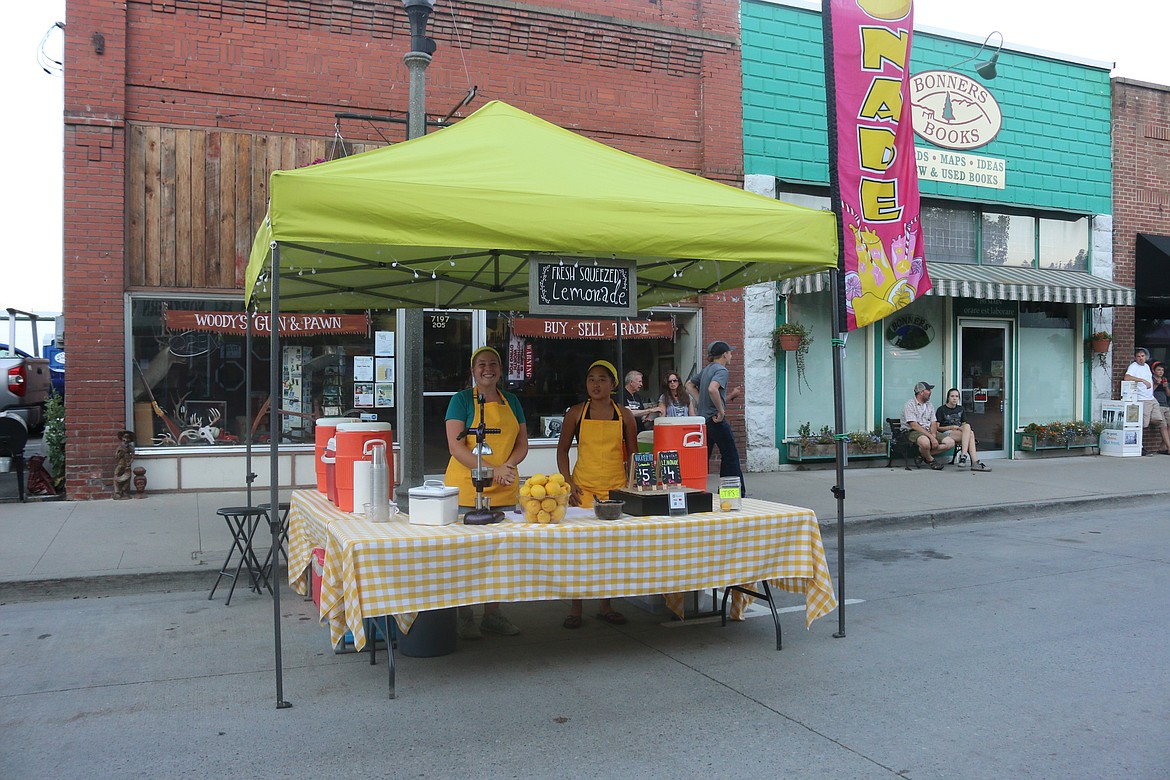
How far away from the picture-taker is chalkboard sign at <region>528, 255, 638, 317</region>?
5.21m

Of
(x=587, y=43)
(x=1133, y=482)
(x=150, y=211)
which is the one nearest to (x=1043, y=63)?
(x=1133, y=482)

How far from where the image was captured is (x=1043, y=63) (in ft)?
51.1

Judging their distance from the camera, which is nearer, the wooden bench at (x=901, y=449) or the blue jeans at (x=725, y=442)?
the blue jeans at (x=725, y=442)

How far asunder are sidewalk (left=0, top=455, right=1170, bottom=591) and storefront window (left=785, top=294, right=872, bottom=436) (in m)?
0.89

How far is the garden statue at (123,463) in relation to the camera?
10.2 metres

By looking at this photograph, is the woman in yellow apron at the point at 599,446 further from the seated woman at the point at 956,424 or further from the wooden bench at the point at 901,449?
the seated woman at the point at 956,424

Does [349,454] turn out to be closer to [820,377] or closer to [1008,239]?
[820,377]

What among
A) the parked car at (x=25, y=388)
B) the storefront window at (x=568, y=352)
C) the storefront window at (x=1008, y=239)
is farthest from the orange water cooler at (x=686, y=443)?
the storefront window at (x=1008, y=239)

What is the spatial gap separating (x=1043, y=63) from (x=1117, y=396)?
6113mm

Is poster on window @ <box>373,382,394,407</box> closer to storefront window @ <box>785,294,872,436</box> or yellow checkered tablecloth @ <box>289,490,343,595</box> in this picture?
yellow checkered tablecloth @ <box>289,490,343,595</box>

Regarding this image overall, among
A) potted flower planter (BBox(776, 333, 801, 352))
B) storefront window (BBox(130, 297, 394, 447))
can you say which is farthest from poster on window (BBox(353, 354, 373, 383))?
potted flower planter (BBox(776, 333, 801, 352))

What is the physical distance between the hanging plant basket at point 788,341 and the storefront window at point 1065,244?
558cm

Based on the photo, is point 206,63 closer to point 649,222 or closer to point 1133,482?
point 649,222

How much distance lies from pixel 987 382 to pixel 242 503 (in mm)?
12090
